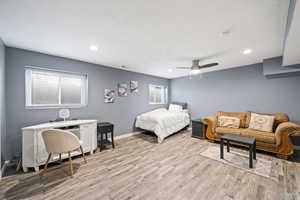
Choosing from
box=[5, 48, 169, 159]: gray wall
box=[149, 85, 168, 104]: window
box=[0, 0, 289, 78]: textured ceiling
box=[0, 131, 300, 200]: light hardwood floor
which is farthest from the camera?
box=[149, 85, 168, 104]: window

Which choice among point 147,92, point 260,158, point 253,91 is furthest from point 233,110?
point 147,92

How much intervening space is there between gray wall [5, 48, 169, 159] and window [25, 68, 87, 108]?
145 millimetres

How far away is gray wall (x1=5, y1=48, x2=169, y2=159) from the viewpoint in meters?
2.41

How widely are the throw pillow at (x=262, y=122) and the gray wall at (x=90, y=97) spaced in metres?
3.51

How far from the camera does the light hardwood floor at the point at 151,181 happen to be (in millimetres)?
1644

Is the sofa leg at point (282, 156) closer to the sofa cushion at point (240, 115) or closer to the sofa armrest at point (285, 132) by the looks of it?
the sofa armrest at point (285, 132)

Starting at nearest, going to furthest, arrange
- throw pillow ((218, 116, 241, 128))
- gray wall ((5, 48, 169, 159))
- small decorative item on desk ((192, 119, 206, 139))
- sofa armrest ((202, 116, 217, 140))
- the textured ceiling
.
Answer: the textured ceiling
gray wall ((5, 48, 169, 159))
throw pillow ((218, 116, 241, 128))
sofa armrest ((202, 116, 217, 140))
small decorative item on desk ((192, 119, 206, 139))

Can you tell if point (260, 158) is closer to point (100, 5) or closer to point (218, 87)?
point (218, 87)

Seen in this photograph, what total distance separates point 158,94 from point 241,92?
332 cm

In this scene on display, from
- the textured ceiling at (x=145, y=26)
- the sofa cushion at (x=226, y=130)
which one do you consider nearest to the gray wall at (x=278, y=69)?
the textured ceiling at (x=145, y=26)

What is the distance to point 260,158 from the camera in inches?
105

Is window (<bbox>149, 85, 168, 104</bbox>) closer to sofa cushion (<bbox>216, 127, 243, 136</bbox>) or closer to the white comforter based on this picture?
the white comforter

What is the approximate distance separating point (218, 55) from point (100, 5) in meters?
2.87

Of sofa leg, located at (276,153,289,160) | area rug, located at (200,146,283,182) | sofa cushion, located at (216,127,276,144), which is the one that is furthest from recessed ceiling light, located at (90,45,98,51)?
sofa leg, located at (276,153,289,160)
